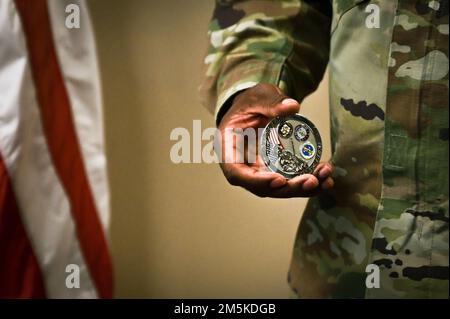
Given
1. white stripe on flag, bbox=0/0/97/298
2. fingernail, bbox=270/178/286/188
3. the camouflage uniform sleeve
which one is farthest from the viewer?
white stripe on flag, bbox=0/0/97/298

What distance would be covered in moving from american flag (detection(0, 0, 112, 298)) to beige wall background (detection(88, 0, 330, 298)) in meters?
0.08

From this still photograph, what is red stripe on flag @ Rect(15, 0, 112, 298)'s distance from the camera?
0.70m

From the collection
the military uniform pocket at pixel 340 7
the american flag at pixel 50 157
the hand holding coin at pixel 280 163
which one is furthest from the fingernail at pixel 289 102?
the american flag at pixel 50 157

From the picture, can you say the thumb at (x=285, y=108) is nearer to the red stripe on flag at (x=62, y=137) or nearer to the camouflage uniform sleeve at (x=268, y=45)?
the camouflage uniform sleeve at (x=268, y=45)

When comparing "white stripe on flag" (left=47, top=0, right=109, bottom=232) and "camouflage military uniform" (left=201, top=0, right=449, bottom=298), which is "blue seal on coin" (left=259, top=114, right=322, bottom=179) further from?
"white stripe on flag" (left=47, top=0, right=109, bottom=232)

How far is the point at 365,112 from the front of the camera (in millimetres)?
500

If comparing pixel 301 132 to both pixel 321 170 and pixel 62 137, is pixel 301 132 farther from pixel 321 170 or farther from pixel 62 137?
pixel 62 137

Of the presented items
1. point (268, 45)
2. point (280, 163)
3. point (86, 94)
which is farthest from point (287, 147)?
point (86, 94)

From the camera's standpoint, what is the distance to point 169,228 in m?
0.66

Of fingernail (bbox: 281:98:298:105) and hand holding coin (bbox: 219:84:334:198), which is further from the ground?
fingernail (bbox: 281:98:298:105)

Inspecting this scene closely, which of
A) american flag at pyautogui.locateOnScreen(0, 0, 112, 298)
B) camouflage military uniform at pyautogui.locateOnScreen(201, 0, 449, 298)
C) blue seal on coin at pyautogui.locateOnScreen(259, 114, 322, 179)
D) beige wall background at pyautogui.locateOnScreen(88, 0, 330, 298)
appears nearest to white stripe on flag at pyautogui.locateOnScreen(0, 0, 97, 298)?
american flag at pyautogui.locateOnScreen(0, 0, 112, 298)

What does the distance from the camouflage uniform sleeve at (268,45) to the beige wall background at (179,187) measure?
3cm

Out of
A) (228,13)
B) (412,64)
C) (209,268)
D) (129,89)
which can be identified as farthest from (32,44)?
(412,64)

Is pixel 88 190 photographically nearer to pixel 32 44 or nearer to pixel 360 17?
pixel 32 44
